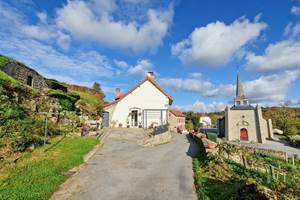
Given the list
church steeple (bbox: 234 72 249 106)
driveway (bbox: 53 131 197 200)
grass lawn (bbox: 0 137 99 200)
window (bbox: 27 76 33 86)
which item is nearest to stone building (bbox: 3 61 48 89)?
window (bbox: 27 76 33 86)

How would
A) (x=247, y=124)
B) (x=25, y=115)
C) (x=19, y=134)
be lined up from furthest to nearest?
1. (x=247, y=124)
2. (x=25, y=115)
3. (x=19, y=134)

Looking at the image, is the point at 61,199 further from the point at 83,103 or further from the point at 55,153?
the point at 83,103

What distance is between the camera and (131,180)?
7.18 meters

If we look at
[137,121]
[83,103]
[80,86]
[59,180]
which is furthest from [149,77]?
[59,180]

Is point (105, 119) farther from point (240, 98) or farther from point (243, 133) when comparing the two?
point (240, 98)

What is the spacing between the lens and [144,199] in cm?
557

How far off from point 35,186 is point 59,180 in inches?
34.6

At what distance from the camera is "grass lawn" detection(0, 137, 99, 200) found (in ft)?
17.4

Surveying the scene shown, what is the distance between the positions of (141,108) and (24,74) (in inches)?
571

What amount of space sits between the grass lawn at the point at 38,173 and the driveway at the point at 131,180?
497 millimetres

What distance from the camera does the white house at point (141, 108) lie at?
26.0 m

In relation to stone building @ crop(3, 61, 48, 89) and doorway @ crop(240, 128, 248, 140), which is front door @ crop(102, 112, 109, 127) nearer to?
stone building @ crop(3, 61, 48, 89)

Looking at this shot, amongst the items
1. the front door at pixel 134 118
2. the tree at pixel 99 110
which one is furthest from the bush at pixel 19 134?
the front door at pixel 134 118

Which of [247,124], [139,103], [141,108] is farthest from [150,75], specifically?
[247,124]
